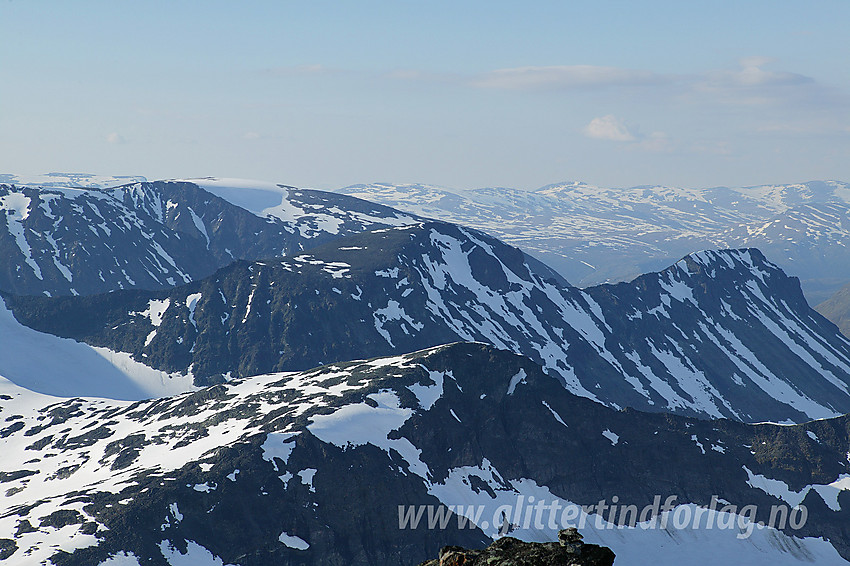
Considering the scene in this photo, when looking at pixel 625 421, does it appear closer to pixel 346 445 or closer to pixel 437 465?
pixel 437 465

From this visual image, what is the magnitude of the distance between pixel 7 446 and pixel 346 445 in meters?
75.4

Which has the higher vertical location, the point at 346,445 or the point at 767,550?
the point at 346,445

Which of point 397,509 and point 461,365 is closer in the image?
point 397,509

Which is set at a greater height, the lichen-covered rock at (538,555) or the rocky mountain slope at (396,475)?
the lichen-covered rock at (538,555)

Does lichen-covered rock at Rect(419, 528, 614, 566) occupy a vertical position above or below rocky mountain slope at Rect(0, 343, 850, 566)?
above

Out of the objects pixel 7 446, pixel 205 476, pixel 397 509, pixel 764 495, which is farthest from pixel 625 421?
pixel 7 446

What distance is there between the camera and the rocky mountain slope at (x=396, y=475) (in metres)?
131

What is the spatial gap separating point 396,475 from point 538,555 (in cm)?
11530

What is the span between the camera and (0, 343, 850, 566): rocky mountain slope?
5148 inches

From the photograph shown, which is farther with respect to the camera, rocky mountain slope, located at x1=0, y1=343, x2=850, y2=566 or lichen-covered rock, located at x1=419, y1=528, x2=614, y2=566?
rocky mountain slope, located at x1=0, y1=343, x2=850, y2=566

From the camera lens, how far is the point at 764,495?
182250 mm

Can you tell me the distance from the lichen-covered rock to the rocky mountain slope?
93.0 metres

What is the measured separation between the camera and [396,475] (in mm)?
152625

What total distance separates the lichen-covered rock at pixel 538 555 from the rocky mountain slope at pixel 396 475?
93.0m
